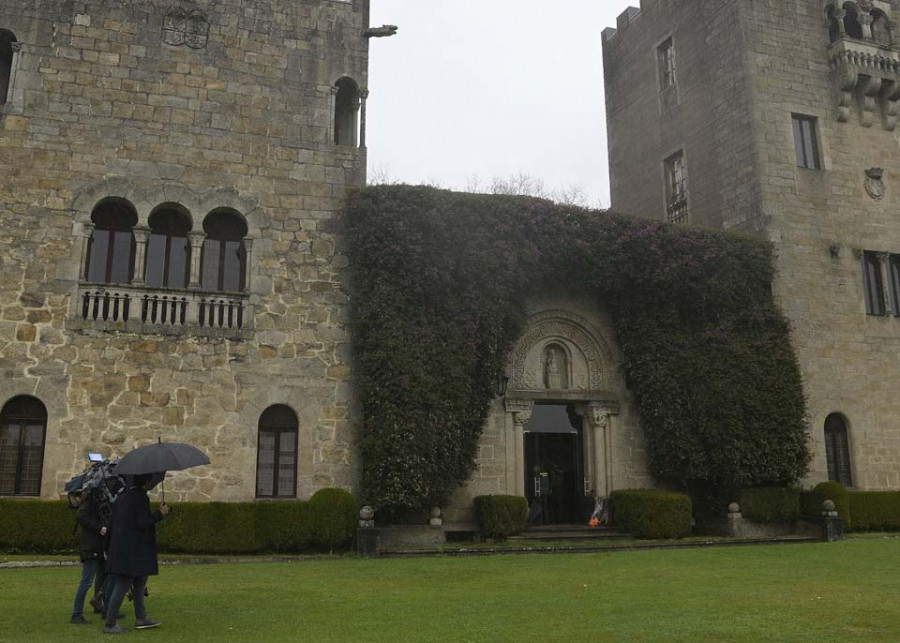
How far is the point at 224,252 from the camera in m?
17.2

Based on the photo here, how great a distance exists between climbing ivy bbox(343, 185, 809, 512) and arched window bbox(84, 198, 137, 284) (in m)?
4.48

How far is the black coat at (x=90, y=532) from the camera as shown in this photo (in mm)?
8453

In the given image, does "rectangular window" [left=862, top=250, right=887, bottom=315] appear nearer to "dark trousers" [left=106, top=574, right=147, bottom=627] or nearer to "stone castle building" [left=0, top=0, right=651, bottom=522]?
"stone castle building" [left=0, top=0, right=651, bottom=522]

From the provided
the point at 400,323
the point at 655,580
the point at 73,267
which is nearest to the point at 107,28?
the point at 73,267

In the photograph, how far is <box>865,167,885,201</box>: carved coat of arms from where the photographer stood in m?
22.3

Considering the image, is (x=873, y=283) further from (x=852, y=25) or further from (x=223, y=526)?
(x=223, y=526)

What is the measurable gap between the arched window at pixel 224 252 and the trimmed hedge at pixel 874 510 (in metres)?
15.1

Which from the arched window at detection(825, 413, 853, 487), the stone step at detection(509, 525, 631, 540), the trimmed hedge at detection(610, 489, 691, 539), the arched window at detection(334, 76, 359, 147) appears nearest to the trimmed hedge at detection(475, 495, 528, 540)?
the stone step at detection(509, 525, 631, 540)

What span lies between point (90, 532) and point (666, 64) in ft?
73.4

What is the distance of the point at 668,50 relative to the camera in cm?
2539

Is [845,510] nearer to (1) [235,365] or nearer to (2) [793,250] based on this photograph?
(2) [793,250]

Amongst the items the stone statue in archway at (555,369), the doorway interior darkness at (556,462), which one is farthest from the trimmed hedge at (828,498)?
the stone statue in archway at (555,369)

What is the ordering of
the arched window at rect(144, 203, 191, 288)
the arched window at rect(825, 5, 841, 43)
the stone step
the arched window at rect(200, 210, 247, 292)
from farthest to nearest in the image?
the arched window at rect(825, 5, 841, 43)
the stone step
the arched window at rect(200, 210, 247, 292)
the arched window at rect(144, 203, 191, 288)

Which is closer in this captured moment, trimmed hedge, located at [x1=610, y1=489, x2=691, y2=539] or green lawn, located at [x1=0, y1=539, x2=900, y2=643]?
green lawn, located at [x1=0, y1=539, x2=900, y2=643]
